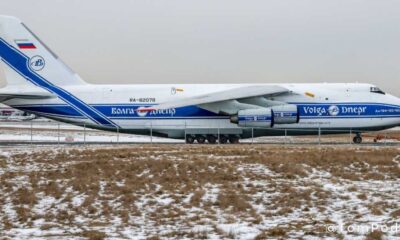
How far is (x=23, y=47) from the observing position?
34.3m

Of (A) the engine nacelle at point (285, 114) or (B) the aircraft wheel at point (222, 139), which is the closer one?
(A) the engine nacelle at point (285, 114)

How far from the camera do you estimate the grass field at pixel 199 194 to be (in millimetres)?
12820

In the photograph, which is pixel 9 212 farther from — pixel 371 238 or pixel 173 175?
pixel 371 238

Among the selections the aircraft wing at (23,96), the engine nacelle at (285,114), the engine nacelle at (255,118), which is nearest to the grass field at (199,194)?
the engine nacelle at (255,118)

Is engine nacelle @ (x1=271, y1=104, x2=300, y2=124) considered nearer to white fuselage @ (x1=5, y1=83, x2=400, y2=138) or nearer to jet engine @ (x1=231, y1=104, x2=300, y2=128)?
jet engine @ (x1=231, y1=104, x2=300, y2=128)

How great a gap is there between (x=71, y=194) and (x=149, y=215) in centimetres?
329

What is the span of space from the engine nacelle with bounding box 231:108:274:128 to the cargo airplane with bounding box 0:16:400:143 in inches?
2.2

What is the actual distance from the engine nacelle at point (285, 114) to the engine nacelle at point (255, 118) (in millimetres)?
296

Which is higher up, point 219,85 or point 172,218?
point 219,85

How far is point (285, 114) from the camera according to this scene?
31.9 m

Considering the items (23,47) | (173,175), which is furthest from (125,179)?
(23,47)

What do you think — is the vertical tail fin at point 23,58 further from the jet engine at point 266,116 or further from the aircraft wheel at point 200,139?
the jet engine at point 266,116

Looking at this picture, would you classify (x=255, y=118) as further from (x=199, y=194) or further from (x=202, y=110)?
(x=199, y=194)

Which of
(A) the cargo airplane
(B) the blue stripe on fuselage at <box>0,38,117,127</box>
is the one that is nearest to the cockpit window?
(A) the cargo airplane
